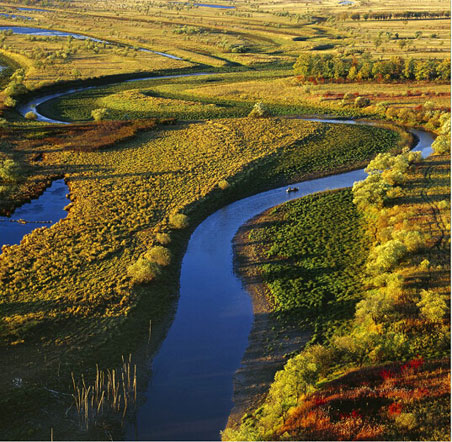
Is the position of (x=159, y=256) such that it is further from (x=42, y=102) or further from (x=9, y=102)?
(x=42, y=102)

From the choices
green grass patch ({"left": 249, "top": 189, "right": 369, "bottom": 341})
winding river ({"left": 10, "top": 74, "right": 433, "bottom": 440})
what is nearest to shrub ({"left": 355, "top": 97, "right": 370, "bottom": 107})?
green grass patch ({"left": 249, "top": 189, "right": 369, "bottom": 341})

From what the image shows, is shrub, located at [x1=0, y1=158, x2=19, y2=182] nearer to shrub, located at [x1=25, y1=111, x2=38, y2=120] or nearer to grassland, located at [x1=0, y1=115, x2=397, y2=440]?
grassland, located at [x1=0, y1=115, x2=397, y2=440]

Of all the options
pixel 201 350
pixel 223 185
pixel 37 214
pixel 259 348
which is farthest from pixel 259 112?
pixel 201 350

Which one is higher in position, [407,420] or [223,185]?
[223,185]

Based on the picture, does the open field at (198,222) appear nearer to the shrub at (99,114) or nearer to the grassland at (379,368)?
the grassland at (379,368)

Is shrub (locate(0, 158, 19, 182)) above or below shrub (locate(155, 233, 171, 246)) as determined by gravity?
above

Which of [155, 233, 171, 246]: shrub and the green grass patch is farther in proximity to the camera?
[155, 233, 171, 246]: shrub

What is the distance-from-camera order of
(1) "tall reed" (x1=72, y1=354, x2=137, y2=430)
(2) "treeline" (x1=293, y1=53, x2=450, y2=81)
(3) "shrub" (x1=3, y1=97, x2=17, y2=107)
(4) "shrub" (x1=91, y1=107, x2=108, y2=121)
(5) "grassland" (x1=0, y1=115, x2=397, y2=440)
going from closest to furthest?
(1) "tall reed" (x1=72, y1=354, x2=137, y2=430) < (5) "grassland" (x1=0, y1=115, x2=397, y2=440) < (4) "shrub" (x1=91, y1=107, x2=108, y2=121) < (3) "shrub" (x1=3, y1=97, x2=17, y2=107) < (2) "treeline" (x1=293, y1=53, x2=450, y2=81)

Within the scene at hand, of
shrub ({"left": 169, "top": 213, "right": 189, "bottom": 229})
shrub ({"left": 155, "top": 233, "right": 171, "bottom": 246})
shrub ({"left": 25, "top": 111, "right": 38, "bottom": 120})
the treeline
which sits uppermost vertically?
the treeline
